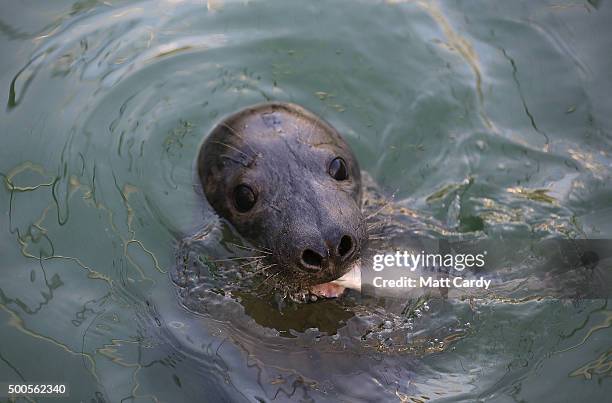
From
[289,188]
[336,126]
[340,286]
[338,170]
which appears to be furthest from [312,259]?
[336,126]

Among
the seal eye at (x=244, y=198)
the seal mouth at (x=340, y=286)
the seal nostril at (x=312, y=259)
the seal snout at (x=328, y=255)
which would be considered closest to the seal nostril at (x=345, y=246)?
the seal snout at (x=328, y=255)

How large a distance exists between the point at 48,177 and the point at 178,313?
1.74 m

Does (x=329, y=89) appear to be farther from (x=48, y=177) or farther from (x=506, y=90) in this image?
(x=48, y=177)

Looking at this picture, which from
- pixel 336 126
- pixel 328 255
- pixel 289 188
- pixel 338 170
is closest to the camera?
pixel 328 255

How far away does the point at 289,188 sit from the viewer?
495cm

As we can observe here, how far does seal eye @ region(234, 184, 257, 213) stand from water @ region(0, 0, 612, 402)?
0.36 m

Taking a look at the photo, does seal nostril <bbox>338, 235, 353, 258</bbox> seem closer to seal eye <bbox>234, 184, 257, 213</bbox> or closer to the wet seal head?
the wet seal head

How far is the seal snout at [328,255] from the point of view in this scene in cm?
441

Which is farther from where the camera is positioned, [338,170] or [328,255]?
[338,170]

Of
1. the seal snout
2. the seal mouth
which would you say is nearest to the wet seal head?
the seal snout

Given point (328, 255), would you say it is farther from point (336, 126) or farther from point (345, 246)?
point (336, 126)

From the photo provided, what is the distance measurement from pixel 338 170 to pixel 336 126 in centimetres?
178

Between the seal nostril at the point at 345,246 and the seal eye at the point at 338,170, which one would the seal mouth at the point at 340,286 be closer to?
the seal eye at the point at 338,170

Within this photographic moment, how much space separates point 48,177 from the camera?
626 cm
